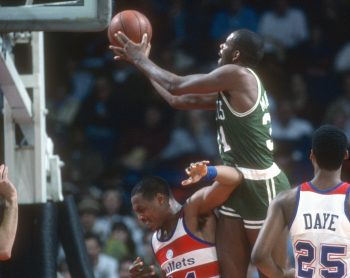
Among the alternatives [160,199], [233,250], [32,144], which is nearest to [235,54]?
[160,199]

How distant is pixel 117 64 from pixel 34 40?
4.77 metres

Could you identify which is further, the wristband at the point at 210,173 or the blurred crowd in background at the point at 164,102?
the blurred crowd in background at the point at 164,102

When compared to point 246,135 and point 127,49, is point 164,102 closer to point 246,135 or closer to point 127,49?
point 127,49

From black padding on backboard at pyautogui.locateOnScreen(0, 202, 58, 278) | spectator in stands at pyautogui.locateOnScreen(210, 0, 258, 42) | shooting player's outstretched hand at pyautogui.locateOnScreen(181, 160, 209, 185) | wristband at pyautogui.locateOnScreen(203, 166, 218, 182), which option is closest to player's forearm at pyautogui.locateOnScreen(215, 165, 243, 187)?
wristband at pyautogui.locateOnScreen(203, 166, 218, 182)

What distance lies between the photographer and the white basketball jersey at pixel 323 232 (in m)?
6.00

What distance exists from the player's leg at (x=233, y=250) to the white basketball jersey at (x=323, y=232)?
1041 millimetres

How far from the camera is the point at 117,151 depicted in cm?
1305

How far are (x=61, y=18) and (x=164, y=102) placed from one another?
6.07 metres

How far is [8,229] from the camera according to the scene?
6723mm

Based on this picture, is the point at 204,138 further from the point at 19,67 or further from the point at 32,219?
the point at 32,219

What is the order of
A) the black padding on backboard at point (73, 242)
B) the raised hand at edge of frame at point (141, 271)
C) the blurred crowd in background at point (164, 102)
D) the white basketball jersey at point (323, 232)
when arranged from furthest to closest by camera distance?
the blurred crowd in background at point (164, 102)
the black padding on backboard at point (73, 242)
the raised hand at edge of frame at point (141, 271)
the white basketball jersey at point (323, 232)

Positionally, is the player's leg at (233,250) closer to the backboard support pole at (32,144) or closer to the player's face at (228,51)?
the player's face at (228,51)

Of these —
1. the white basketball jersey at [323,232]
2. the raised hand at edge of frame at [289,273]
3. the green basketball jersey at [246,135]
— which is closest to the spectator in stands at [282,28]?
the green basketball jersey at [246,135]

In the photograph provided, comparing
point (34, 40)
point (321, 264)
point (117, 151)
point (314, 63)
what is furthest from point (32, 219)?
point (314, 63)
